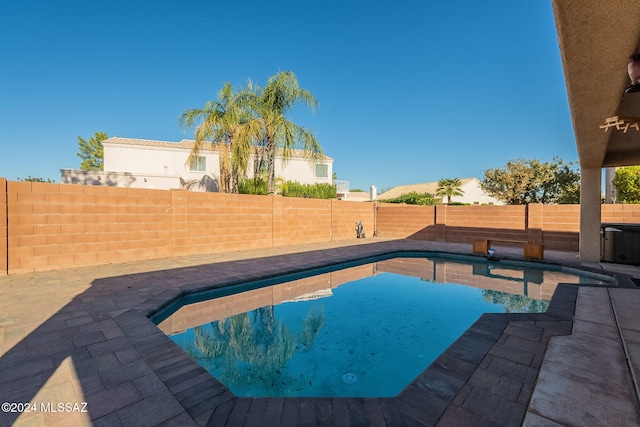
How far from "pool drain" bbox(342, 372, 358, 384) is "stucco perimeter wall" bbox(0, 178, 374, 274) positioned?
7.26 metres

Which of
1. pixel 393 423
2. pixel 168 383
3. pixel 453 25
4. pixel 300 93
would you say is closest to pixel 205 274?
pixel 168 383

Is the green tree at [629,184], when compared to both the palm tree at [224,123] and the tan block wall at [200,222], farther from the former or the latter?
the palm tree at [224,123]

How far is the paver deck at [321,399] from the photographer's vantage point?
6.20 ft

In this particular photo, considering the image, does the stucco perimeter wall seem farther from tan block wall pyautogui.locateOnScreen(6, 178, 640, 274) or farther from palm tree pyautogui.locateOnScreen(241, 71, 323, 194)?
palm tree pyautogui.locateOnScreen(241, 71, 323, 194)

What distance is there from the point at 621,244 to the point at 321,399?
31.9 feet

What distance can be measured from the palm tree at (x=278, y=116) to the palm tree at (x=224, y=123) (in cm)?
64

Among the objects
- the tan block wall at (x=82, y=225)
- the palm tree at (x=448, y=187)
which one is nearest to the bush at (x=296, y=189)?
the tan block wall at (x=82, y=225)

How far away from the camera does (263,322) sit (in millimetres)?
4402

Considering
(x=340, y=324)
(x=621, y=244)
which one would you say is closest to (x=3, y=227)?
(x=340, y=324)

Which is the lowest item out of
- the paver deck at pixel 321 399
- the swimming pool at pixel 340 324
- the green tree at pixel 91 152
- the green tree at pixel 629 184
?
the swimming pool at pixel 340 324

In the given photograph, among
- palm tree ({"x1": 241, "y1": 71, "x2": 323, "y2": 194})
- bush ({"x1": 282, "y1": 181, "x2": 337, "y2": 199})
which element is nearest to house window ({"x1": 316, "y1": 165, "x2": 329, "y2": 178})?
bush ({"x1": 282, "y1": 181, "x2": 337, "y2": 199})

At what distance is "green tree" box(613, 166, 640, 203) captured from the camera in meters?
13.0

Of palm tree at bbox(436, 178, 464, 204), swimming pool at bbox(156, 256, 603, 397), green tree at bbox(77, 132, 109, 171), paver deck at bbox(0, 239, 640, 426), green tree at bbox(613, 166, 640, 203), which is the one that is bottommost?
swimming pool at bbox(156, 256, 603, 397)

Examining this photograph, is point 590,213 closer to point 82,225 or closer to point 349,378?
point 349,378
